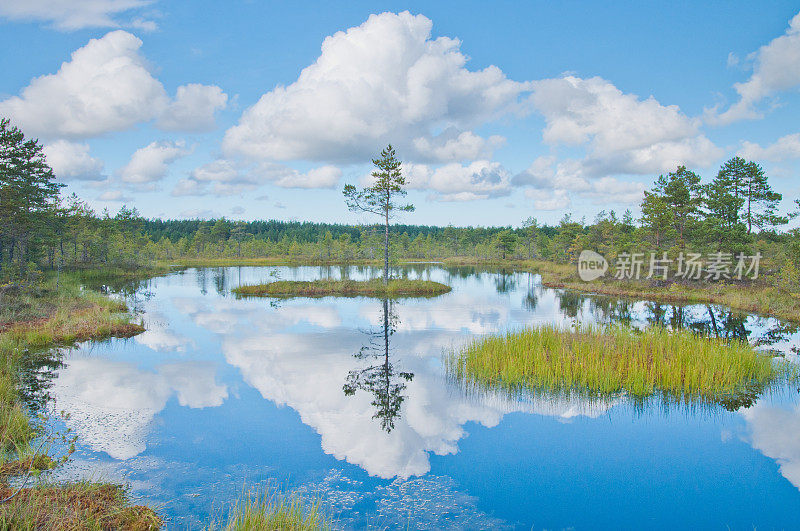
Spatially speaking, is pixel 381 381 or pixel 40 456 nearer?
pixel 40 456

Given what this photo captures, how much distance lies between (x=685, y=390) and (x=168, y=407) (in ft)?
47.1

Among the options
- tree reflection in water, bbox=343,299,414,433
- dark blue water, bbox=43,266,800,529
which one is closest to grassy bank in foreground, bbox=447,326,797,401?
dark blue water, bbox=43,266,800,529

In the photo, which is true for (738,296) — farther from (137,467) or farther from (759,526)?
(137,467)

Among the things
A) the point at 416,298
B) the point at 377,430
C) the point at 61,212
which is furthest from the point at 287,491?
the point at 61,212

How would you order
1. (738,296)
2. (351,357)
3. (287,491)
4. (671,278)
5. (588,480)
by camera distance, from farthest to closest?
1. (671,278)
2. (738,296)
3. (351,357)
4. (588,480)
5. (287,491)

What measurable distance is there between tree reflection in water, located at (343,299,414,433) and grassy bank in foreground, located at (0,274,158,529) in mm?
5439

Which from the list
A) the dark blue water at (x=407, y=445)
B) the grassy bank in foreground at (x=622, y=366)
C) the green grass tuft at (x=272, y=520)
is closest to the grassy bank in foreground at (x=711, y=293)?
the dark blue water at (x=407, y=445)

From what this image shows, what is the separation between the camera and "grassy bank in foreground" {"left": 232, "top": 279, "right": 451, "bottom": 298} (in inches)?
1510

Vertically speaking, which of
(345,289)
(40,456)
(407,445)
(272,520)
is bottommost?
(407,445)

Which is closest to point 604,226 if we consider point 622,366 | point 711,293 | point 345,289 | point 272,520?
point 711,293

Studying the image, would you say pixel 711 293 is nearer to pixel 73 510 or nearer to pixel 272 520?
pixel 272 520

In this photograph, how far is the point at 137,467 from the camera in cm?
847

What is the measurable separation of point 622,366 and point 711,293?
27.7 m

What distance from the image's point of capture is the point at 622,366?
44.4 feet
